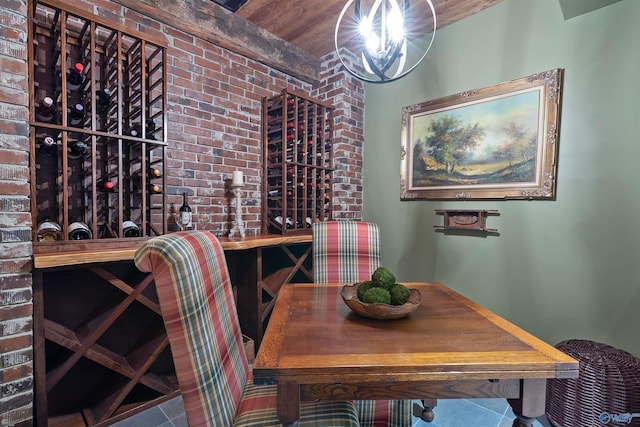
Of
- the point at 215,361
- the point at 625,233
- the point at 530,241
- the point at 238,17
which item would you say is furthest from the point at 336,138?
the point at 215,361

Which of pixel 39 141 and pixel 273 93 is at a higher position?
pixel 273 93

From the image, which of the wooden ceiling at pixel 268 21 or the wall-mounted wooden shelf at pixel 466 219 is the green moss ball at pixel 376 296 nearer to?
the wall-mounted wooden shelf at pixel 466 219

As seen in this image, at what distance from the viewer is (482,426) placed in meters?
1.57

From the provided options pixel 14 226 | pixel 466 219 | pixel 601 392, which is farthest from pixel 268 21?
pixel 601 392

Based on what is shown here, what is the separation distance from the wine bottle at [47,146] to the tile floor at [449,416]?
5.03 ft

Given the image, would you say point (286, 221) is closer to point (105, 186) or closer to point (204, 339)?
point (105, 186)

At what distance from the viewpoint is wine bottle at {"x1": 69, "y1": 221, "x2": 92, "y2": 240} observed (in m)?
1.50

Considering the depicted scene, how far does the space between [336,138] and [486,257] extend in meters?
1.74

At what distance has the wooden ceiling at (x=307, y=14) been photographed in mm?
2150

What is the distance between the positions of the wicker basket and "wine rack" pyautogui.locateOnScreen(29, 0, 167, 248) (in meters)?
2.44

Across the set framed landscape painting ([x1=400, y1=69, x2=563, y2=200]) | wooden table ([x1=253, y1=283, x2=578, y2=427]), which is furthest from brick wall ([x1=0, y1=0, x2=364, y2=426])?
Result: wooden table ([x1=253, y1=283, x2=578, y2=427])

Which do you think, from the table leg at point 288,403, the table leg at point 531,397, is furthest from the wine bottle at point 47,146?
the table leg at point 531,397

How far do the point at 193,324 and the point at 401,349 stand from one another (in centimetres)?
59

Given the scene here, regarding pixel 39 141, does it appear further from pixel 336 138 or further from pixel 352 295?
pixel 336 138
